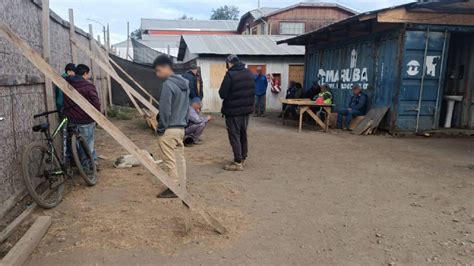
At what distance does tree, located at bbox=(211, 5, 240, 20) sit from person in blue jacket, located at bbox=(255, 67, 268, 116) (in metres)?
65.7

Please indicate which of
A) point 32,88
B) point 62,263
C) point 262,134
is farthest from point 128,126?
point 62,263

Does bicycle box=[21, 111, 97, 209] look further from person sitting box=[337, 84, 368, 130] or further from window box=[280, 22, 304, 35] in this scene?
window box=[280, 22, 304, 35]

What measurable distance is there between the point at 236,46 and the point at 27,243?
14378mm

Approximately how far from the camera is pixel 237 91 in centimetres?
568

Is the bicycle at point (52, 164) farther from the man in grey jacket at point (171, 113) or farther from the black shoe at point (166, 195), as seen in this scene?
the man in grey jacket at point (171, 113)

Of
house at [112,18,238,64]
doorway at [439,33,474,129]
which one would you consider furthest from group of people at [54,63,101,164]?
house at [112,18,238,64]

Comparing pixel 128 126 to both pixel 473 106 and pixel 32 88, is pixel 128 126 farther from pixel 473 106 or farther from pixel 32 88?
pixel 473 106

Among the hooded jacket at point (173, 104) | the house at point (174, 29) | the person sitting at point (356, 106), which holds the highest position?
the house at point (174, 29)

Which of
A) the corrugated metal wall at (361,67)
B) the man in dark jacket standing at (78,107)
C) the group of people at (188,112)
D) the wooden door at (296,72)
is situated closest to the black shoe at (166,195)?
the group of people at (188,112)

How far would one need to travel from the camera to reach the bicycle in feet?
12.6

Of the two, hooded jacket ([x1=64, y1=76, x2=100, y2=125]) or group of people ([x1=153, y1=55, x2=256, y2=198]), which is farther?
hooded jacket ([x1=64, y1=76, x2=100, y2=125])

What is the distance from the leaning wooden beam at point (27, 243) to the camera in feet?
9.17

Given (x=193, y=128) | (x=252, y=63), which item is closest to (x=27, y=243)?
(x=193, y=128)

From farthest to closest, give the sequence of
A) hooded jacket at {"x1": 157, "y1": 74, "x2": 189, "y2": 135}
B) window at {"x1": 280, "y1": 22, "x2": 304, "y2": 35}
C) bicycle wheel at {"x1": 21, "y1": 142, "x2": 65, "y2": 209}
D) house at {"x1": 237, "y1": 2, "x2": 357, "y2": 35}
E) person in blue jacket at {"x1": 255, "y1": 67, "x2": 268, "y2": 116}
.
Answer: window at {"x1": 280, "y1": 22, "x2": 304, "y2": 35} → house at {"x1": 237, "y1": 2, "x2": 357, "y2": 35} → person in blue jacket at {"x1": 255, "y1": 67, "x2": 268, "y2": 116} → bicycle wheel at {"x1": 21, "y1": 142, "x2": 65, "y2": 209} → hooded jacket at {"x1": 157, "y1": 74, "x2": 189, "y2": 135}
